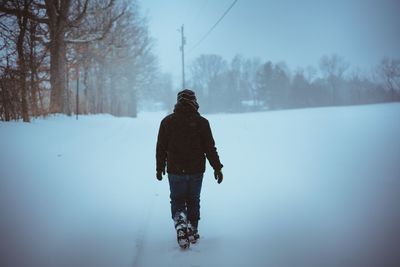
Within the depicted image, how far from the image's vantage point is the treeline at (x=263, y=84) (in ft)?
200

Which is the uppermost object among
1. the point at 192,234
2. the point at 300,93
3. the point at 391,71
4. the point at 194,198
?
the point at 300,93

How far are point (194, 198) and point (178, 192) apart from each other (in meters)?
0.23

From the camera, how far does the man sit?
146 inches

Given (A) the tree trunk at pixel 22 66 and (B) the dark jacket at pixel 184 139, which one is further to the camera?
(A) the tree trunk at pixel 22 66

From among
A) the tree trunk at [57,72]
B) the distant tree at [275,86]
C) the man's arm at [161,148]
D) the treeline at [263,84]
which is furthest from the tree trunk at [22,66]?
the distant tree at [275,86]

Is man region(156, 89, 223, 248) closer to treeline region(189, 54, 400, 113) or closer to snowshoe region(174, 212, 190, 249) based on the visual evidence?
snowshoe region(174, 212, 190, 249)

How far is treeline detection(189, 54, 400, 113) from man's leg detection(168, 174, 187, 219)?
2071 inches

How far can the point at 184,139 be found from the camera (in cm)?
374

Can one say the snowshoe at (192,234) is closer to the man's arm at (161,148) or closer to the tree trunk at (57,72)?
the man's arm at (161,148)

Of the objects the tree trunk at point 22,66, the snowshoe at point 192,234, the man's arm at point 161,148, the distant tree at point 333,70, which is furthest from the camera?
the distant tree at point 333,70

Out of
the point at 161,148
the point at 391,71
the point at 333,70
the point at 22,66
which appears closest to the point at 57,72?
the point at 22,66

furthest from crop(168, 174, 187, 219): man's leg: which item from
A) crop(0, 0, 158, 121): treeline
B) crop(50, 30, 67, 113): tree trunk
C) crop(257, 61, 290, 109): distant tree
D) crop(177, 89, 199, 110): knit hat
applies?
crop(257, 61, 290, 109): distant tree

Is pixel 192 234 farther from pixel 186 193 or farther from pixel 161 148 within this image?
pixel 161 148

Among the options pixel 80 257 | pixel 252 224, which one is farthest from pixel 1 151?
pixel 252 224
